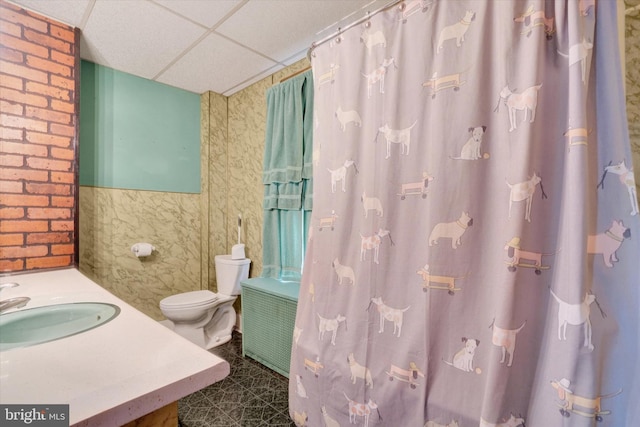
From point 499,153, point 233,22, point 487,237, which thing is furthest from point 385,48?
point 233,22

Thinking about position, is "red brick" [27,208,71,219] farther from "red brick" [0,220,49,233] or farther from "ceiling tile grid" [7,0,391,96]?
"ceiling tile grid" [7,0,391,96]

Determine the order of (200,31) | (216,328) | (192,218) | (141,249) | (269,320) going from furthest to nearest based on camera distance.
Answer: (192,218) < (216,328) < (141,249) < (269,320) < (200,31)

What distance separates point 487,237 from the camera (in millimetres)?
912

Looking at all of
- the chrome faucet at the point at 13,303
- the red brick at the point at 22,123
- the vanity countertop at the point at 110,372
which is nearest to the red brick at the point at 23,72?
the red brick at the point at 22,123

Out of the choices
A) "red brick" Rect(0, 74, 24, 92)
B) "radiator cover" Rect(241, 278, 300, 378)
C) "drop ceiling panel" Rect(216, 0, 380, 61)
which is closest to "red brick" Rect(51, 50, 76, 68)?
"red brick" Rect(0, 74, 24, 92)

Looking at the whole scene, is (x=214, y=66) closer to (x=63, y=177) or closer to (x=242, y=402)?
(x=63, y=177)

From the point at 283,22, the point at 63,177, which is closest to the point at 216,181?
the point at 63,177

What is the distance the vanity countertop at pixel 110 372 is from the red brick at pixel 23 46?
1856 millimetres

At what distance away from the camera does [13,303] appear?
1.00 m

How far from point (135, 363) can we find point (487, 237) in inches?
42.0

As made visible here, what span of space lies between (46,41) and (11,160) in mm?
770

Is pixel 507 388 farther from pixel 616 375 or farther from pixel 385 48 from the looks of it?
pixel 385 48

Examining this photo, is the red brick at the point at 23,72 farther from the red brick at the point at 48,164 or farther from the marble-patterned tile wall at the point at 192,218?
the marble-patterned tile wall at the point at 192,218

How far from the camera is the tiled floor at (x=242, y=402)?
1.47m
